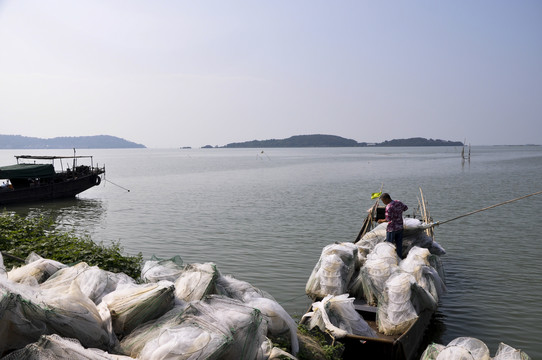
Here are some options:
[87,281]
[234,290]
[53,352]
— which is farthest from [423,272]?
[53,352]

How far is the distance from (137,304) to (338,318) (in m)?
3.46

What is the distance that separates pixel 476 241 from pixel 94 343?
1566cm

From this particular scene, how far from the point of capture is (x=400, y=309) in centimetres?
774

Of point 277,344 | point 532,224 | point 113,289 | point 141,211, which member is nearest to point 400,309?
point 277,344

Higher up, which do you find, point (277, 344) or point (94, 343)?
point (94, 343)

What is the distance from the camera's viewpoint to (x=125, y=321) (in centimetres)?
504

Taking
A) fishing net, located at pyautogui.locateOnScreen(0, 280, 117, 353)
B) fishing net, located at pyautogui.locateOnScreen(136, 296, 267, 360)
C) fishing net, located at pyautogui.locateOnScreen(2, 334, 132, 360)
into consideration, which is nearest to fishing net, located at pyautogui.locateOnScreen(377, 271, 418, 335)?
fishing net, located at pyautogui.locateOnScreen(136, 296, 267, 360)

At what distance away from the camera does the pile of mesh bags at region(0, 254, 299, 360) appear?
4062mm

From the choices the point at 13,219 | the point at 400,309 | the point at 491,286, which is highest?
the point at 13,219

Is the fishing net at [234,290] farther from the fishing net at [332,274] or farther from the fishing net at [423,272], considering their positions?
the fishing net at [423,272]

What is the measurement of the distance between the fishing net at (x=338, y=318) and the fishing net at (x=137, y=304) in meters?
2.70

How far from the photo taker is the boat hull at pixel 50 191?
2881 centimetres

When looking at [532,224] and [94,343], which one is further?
[532,224]

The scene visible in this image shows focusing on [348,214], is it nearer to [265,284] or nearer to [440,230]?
[440,230]
